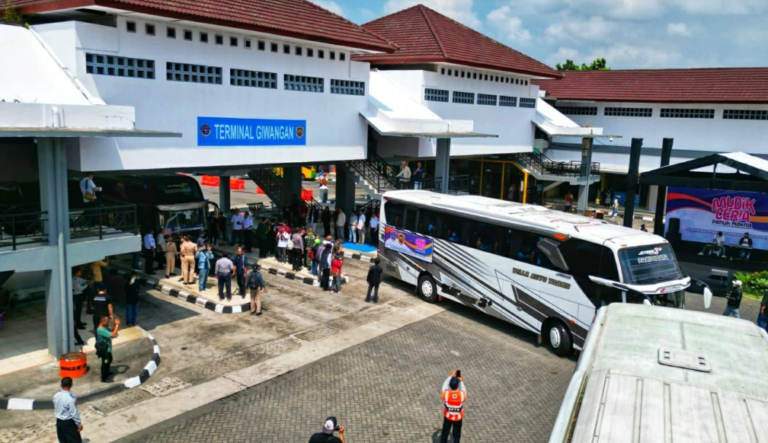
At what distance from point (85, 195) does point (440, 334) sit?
9766 millimetres

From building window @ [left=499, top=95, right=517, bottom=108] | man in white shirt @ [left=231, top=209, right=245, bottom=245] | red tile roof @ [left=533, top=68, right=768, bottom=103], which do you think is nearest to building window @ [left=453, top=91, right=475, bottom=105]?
building window @ [left=499, top=95, right=517, bottom=108]

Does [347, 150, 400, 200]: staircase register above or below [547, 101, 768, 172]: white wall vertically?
below

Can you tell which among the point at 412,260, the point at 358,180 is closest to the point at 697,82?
the point at 358,180

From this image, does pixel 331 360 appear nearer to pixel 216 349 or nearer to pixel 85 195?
pixel 216 349

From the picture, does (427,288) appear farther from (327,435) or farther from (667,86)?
(667,86)

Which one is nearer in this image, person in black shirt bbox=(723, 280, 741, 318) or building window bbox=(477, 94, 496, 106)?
person in black shirt bbox=(723, 280, 741, 318)

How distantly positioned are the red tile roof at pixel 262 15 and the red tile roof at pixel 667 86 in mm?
21499

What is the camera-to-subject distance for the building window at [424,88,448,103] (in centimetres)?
2734

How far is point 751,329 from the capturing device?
24.4 feet

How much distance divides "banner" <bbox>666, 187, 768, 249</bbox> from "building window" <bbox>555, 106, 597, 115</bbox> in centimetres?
1782

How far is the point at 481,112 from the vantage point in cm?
3080

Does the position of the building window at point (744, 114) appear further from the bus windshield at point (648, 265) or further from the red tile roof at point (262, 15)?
the bus windshield at point (648, 265)

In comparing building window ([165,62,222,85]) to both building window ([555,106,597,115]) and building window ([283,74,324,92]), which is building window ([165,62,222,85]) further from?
building window ([555,106,597,115])

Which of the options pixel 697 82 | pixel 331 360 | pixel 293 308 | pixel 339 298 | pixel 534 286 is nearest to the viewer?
pixel 331 360
